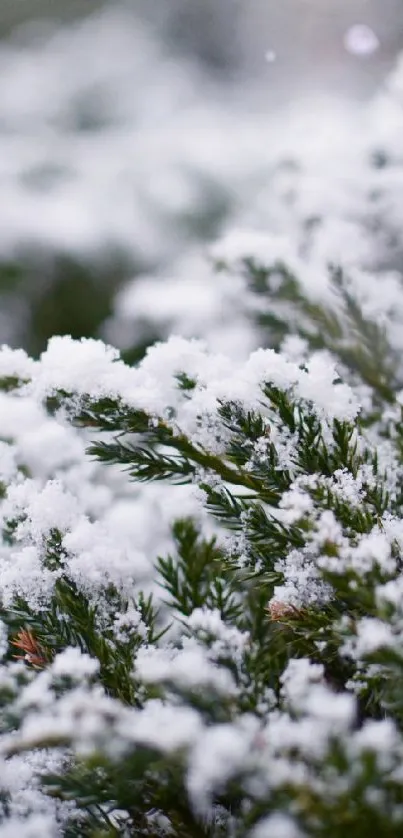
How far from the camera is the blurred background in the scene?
83.5 inches

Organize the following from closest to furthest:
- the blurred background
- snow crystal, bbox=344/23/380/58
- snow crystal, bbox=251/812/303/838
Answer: snow crystal, bbox=251/812/303/838 < the blurred background < snow crystal, bbox=344/23/380/58

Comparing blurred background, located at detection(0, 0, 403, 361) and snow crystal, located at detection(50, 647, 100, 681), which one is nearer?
snow crystal, located at detection(50, 647, 100, 681)

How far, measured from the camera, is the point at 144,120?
8.96 ft

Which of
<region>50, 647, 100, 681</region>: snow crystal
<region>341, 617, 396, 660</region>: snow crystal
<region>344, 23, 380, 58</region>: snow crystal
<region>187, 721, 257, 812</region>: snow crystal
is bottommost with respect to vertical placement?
<region>187, 721, 257, 812</region>: snow crystal

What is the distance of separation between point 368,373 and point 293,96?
1.99 meters

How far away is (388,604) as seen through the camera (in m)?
0.44

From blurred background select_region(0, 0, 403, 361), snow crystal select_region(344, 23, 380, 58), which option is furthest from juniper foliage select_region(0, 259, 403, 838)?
snow crystal select_region(344, 23, 380, 58)

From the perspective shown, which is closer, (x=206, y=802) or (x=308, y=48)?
(x=206, y=802)

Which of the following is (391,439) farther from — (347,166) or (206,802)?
(347,166)

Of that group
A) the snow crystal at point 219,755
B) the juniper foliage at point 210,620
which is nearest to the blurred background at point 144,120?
the juniper foliage at point 210,620

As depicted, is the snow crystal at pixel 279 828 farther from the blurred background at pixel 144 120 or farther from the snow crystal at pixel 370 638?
the blurred background at pixel 144 120

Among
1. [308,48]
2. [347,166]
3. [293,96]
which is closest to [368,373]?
[347,166]

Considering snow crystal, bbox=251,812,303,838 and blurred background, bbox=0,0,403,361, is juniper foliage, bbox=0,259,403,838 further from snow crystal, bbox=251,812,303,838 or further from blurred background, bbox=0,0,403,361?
blurred background, bbox=0,0,403,361

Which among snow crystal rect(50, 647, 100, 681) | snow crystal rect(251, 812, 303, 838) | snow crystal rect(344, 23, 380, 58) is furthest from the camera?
snow crystal rect(344, 23, 380, 58)
